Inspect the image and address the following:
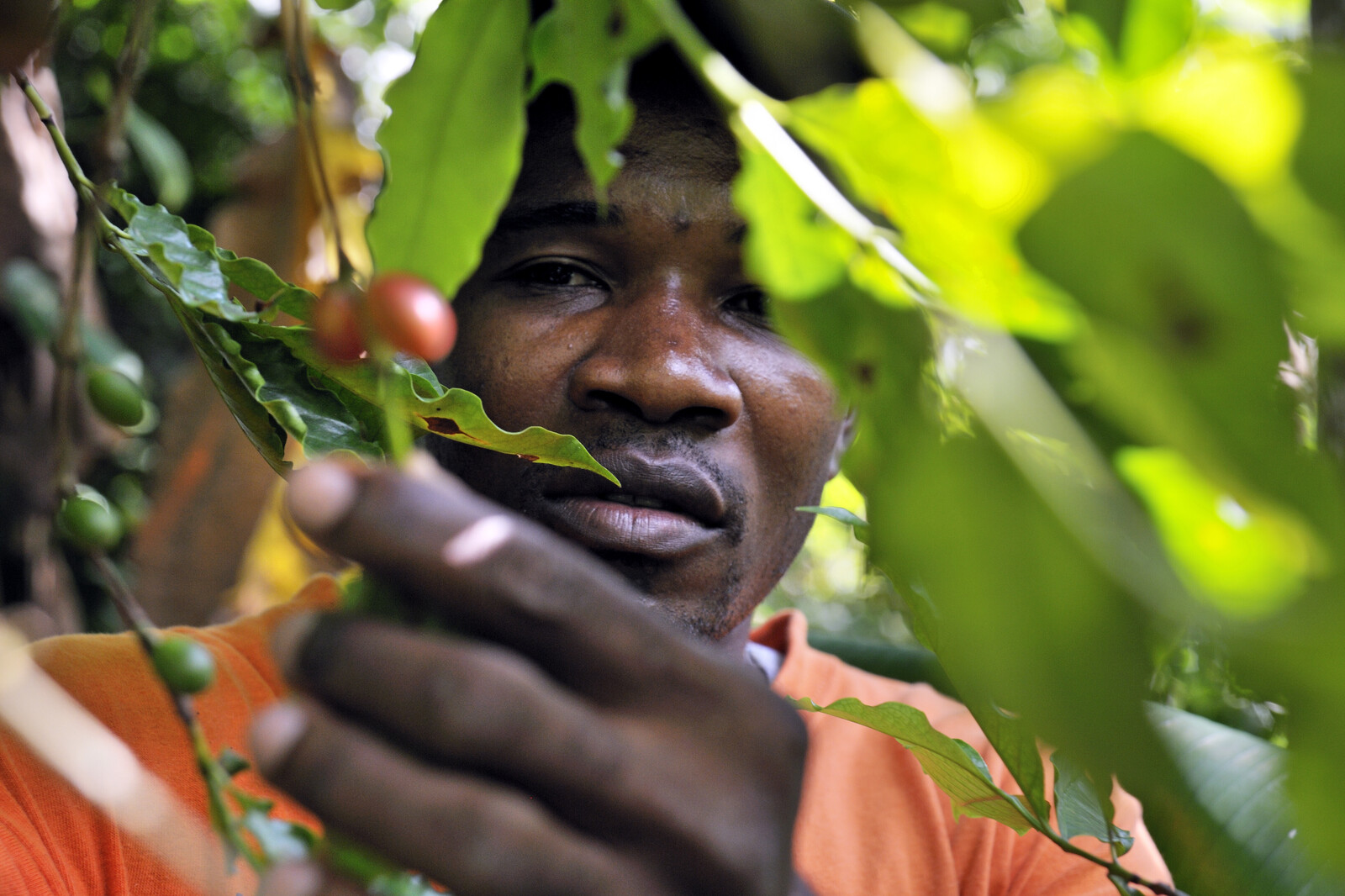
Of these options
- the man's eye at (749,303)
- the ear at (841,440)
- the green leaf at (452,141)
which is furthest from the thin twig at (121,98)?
the ear at (841,440)

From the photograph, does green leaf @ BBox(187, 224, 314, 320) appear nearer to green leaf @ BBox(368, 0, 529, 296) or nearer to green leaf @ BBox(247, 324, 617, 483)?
green leaf @ BBox(247, 324, 617, 483)

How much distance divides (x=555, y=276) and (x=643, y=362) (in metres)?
0.20

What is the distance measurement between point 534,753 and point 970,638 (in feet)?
0.42

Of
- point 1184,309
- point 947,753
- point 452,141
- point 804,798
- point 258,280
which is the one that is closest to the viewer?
point 1184,309

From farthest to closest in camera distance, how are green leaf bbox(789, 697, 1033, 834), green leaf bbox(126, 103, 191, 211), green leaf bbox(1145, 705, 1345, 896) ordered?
green leaf bbox(126, 103, 191, 211), green leaf bbox(1145, 705, 1345, 896), green leaf bbox(789, 697, 1033, 834)

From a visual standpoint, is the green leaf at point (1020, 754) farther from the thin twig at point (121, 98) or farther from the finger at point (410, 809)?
the thin twig at point (121, 98)

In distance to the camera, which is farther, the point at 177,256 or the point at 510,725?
the point at 177,256

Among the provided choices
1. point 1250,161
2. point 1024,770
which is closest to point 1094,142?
point 1250,161

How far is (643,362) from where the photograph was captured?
2.88 feet

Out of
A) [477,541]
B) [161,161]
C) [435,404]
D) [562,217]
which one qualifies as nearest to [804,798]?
[562,217]

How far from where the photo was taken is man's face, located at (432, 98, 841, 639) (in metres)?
0.92

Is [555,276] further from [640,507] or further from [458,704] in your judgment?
[458,704]

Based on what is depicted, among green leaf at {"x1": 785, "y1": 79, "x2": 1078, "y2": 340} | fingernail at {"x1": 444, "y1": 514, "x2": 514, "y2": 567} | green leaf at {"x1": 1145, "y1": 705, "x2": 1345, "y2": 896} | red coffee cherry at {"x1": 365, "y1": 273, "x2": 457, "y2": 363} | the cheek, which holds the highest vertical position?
green leaf at {"x1": 785, "y1": 79, "x2": 1078, "y2": 340}

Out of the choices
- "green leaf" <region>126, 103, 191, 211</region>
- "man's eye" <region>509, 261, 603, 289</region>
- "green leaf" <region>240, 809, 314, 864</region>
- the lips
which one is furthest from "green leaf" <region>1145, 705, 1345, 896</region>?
"green leaf" <region>126, 103, 191, 211</region>
